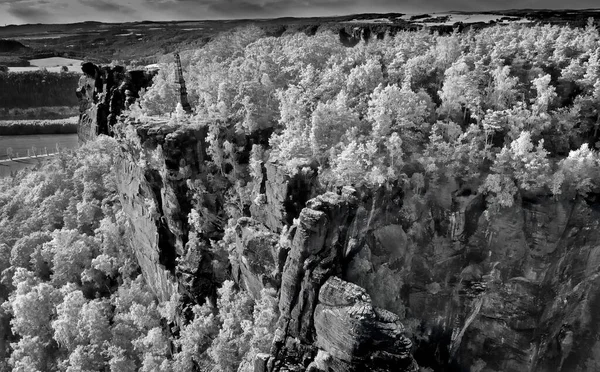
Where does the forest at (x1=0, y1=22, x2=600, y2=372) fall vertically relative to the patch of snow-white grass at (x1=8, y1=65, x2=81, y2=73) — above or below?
below

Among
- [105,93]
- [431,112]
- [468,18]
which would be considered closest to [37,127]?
[105,93]

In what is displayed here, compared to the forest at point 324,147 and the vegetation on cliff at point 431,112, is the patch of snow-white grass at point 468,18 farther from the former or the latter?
the vegetation on cliff at point 431,112

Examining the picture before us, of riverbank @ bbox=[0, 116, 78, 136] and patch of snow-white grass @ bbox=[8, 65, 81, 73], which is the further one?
patch of snow-white grass @ bbox=[8, 65, 81, 73]

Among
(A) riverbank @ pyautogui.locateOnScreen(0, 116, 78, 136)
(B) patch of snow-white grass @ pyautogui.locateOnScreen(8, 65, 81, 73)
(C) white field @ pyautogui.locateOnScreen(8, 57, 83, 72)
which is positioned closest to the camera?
(A) riverbank @ pyautogui.locateOnScreen(0, 116, 78, 136)

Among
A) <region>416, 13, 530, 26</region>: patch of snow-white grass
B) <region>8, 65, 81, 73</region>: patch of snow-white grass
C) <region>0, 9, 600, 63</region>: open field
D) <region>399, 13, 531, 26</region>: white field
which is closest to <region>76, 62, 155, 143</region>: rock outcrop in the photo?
<region>0, 9, 600, 63</region>: open field

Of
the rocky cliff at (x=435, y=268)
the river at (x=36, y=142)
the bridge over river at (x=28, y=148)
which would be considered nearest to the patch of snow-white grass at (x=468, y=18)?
the rocky cliff at (x=435, y=268)

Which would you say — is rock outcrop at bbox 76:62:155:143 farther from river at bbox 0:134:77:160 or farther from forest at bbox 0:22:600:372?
river at bbox 0:134:77:160
